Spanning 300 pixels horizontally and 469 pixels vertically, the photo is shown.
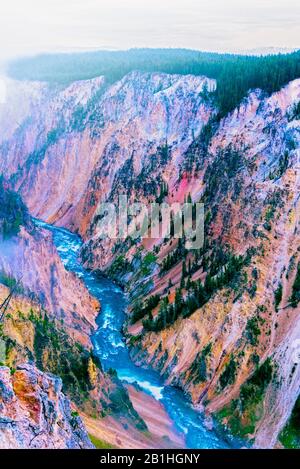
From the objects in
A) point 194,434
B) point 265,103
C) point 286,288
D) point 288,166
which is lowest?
point 194,434

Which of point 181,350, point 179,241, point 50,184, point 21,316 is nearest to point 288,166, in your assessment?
point 179,241

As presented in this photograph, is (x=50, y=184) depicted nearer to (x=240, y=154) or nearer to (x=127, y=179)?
(x=127, y=179)

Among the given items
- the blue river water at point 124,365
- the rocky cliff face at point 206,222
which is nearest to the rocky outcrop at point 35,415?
the blue river water at point 124,365

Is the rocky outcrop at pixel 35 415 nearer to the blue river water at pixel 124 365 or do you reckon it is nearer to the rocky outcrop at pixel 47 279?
the blue river water at pixel 124 365

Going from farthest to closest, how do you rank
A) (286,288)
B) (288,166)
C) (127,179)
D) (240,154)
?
(127,179) < (240,154) < (288,166) < (286,288)

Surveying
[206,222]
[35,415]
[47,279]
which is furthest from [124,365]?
[35,415]

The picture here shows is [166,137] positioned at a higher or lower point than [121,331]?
higher

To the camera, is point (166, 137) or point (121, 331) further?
point (166, 137)

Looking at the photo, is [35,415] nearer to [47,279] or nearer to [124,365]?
[124,365]
